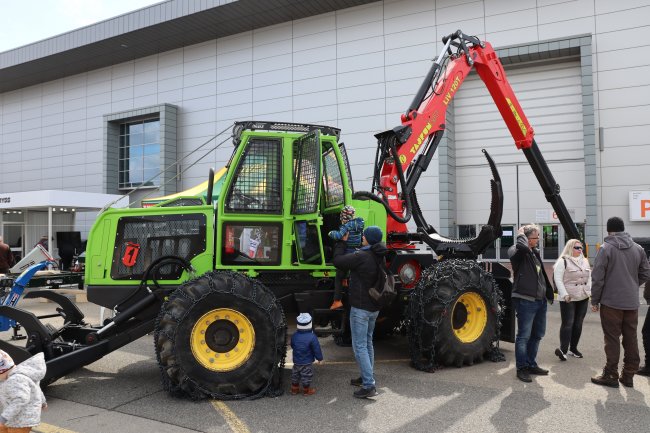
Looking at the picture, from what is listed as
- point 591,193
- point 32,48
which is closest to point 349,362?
point 591,193

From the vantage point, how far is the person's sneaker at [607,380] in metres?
5.80

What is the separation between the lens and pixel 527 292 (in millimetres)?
6094

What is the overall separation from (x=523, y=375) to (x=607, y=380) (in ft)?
2.91

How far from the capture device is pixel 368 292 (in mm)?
5332

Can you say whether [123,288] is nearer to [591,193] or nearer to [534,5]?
[591,193]

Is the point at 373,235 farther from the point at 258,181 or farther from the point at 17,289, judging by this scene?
the point at 17,289

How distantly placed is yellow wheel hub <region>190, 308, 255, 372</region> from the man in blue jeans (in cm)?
317

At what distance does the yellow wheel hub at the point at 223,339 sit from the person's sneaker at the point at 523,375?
317 cm

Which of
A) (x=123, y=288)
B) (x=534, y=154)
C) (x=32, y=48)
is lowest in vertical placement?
(x=123, y=288)

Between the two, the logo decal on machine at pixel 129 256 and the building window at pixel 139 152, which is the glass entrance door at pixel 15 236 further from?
the logo decal on machine at pixel 129 256

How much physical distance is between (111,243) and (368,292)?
3069mm

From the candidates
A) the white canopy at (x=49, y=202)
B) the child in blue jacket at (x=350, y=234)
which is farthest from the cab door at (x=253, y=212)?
the white canopy at (x=49, y=202)

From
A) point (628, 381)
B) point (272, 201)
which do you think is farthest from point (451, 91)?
point (628, 381)

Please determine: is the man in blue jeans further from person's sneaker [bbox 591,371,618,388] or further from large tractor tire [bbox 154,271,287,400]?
large tractor tire [bbox 154,271,287,400]
